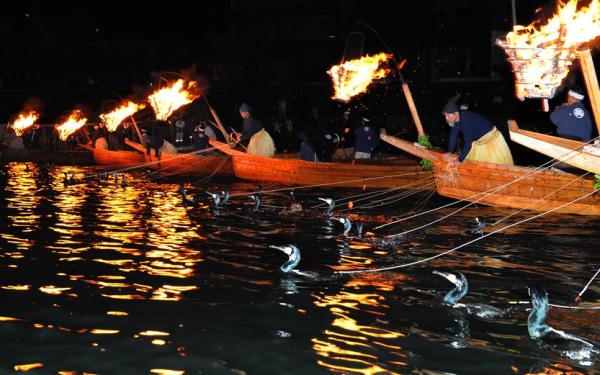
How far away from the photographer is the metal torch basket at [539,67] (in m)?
10.8

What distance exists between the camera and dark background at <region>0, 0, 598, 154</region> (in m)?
37.7

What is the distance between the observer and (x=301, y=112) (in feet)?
137

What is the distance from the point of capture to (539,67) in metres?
10.9

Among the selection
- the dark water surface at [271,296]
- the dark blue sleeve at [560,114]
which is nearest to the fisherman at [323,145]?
the dark water surface at [271,296]

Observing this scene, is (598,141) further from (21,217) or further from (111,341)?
(21,217)

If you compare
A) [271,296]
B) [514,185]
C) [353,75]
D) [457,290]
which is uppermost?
[353,75]

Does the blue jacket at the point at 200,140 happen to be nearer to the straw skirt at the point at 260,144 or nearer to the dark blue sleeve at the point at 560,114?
the straw skirt at the point at 260,144

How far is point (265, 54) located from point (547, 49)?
42229 millimetres

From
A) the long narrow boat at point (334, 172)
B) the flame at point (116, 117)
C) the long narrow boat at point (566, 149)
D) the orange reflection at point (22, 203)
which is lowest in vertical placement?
the orange reflection at point (22, 203)

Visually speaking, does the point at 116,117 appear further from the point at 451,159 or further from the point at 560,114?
the point at 560,114

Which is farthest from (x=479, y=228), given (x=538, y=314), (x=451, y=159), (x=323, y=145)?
(x=323, y=145)

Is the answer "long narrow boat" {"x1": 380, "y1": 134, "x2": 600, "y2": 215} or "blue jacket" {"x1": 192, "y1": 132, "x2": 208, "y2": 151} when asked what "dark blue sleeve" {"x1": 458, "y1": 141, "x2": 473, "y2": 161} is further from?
"blue jacket" {"x1": 192, "y1": 132, "x2": 208, "y2": 151}

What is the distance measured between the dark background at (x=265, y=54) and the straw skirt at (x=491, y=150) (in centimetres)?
847

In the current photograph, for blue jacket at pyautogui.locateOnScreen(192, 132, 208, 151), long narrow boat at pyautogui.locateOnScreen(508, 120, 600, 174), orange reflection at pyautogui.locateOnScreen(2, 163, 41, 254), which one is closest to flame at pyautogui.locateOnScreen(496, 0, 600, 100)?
long narrow boat at pyautogui.locateOnScreen(508, 120, 600, 174)
